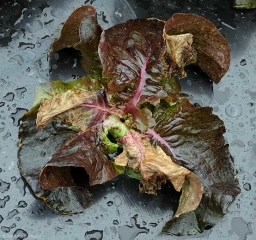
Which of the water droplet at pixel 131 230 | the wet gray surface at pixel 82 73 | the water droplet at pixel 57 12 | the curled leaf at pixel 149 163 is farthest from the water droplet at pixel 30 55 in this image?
the water droplet at pixel 131 230

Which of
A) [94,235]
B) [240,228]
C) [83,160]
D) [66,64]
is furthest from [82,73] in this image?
[240,228]

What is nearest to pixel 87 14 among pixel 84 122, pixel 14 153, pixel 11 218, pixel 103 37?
pixel 103 37

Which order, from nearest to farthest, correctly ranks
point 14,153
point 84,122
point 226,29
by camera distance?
1. point 84,122
2. point 14,153
3. point 226,29

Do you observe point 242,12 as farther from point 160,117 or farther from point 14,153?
point 14,153

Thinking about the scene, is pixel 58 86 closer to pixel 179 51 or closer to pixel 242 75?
pixel 179 51

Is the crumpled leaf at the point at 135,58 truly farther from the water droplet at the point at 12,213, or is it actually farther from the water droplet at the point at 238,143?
the water droplet at the point at 12,213

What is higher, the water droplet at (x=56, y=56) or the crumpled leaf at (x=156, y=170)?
the water droplet at (x=56, y=56)

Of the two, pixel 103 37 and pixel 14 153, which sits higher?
pixel 103 37
